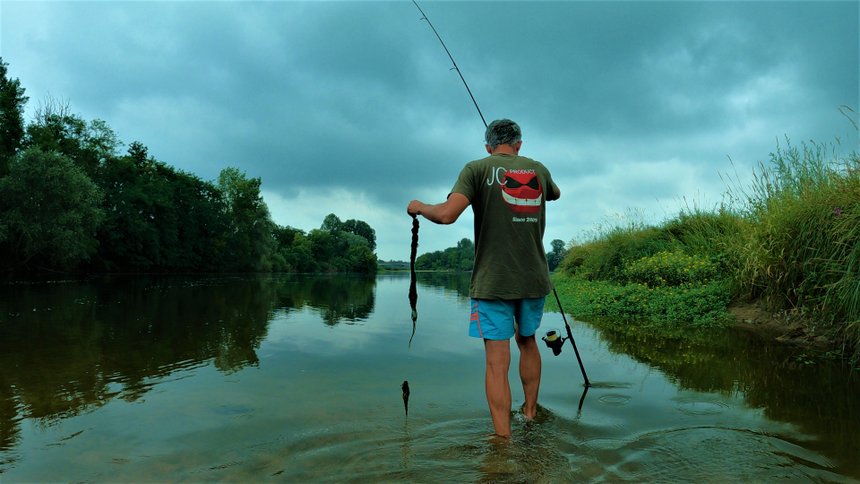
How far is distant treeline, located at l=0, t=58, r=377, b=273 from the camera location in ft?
99.4

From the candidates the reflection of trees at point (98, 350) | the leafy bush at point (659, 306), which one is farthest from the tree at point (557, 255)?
the reflection of trees at point (98, 350)

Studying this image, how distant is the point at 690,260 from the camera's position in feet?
34.3

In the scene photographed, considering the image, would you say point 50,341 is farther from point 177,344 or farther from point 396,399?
point 396,399

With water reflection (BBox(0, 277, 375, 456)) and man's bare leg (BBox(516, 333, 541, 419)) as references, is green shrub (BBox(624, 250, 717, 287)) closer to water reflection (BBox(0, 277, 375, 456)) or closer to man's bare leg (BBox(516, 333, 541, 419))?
water reflection (BBox(0, 277, 375, 456))

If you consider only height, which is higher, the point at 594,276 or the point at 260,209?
the point at 260,209

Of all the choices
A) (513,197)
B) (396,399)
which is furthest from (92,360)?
(513,197)

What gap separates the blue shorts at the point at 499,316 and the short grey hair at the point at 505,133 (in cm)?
117

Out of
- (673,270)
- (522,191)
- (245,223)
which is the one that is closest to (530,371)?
(522,191)

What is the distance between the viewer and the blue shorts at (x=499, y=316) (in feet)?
11.0

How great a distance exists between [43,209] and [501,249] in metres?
37.0

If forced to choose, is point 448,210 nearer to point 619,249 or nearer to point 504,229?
point 504,229

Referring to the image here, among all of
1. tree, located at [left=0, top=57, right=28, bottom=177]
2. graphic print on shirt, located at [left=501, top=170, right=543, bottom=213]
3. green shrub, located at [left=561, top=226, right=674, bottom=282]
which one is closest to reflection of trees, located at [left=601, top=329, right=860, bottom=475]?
graphic print on shirt, located at [left=501, top=170, right=543, bottom=213]

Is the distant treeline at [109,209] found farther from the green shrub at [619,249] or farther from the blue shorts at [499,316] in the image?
the blue shorts at [499,316]

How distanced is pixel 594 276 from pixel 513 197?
44.3ft
